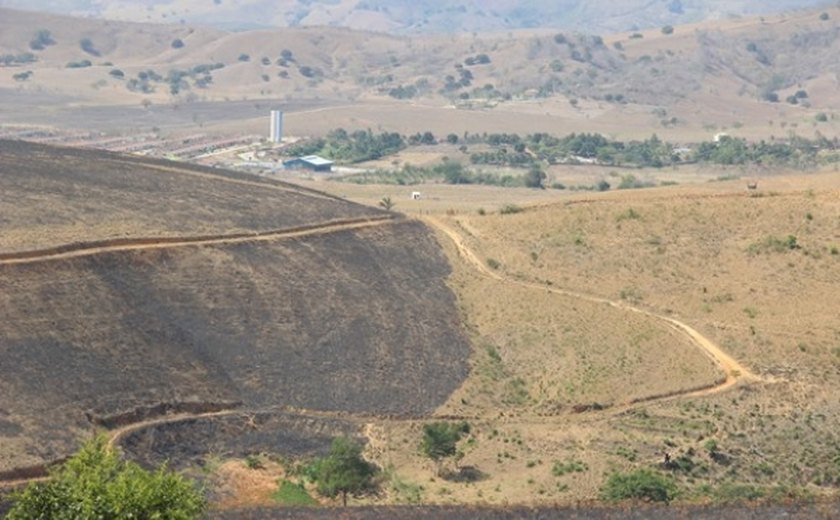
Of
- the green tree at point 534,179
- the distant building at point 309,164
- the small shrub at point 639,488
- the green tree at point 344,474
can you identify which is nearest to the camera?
the small shrub at point 639,488

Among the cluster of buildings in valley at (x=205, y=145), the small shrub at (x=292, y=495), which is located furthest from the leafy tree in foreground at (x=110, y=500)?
the cluster of buildings in valley at (x=205, y=145)

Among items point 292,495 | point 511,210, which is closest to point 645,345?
point 292,495

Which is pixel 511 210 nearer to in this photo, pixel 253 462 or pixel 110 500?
pixel 253 462

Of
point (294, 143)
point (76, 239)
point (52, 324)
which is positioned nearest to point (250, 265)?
point (76, 239)

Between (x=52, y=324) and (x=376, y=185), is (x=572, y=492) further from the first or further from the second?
(x=376, y=185)

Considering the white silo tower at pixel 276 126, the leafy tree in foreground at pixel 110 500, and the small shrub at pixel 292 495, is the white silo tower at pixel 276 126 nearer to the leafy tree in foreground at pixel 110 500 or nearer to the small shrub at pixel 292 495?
the small shrub at pixel 292 495

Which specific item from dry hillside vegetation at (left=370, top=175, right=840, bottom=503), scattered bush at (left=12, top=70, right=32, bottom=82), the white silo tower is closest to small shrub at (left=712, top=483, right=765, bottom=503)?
dry hillside vegetation at (left=370, top=175, right=840, bottom=503)

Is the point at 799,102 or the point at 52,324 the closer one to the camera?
the point at 52,324
